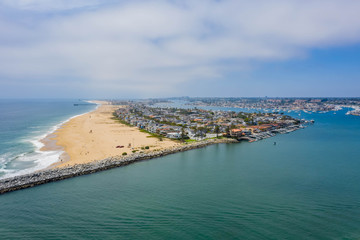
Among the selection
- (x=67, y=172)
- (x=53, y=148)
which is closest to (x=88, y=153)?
(x=53, y=148)

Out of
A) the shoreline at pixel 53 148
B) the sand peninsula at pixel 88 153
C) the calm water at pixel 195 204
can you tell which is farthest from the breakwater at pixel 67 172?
the shoreline at pixel 53 148

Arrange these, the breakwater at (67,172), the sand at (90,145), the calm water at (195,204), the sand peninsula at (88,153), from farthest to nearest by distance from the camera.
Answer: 1. the sand at (90,145)
2. the sand peninsula at (88,153)
3. the breakwater at (67,172)
4. the calm water at (195,204)

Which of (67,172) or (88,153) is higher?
(88,153)

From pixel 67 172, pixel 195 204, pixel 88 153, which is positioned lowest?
pixel 195 204

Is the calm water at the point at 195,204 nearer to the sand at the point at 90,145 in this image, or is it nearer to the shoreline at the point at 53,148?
the sand at the point at 90,145

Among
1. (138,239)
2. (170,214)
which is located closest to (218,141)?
(170,214)

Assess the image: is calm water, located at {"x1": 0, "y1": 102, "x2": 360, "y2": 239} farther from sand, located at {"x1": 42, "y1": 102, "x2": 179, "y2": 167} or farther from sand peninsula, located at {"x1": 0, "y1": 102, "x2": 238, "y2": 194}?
sand, located at {"x1": 42, "y1": 102, "x2": 179, "y2": 167}

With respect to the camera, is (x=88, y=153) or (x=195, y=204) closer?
(x=195, y=204)

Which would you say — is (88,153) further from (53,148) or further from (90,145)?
(53,148)

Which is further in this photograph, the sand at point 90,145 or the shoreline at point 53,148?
the sand at point 90,145
